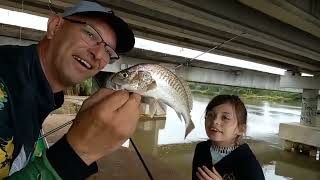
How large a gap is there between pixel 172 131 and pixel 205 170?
545 inches

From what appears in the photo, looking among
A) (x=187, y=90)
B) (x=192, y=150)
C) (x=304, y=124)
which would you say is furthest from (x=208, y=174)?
(x=304, y=124)

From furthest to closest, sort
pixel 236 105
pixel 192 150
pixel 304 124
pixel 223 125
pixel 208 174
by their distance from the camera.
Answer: pixel 304 124
pixel 192 150
pixel 236 105
pixel 223 125
pixel 208 174

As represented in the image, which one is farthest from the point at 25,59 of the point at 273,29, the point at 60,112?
the point at 60,112

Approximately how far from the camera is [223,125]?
10.3ft

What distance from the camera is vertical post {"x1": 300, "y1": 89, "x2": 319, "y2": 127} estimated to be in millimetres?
16109

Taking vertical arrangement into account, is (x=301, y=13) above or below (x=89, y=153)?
above

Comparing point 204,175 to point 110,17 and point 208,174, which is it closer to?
point 208,174

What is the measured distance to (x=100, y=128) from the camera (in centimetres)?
105

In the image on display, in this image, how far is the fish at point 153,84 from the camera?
1.48 metres

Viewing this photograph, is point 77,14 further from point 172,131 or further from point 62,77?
point 172,131

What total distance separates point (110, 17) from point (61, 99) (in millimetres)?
560

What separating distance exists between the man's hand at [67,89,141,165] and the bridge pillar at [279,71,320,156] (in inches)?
607

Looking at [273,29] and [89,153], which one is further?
[273,29]

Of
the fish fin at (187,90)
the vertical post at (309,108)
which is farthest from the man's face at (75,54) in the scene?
the vertical post at (309,108)
